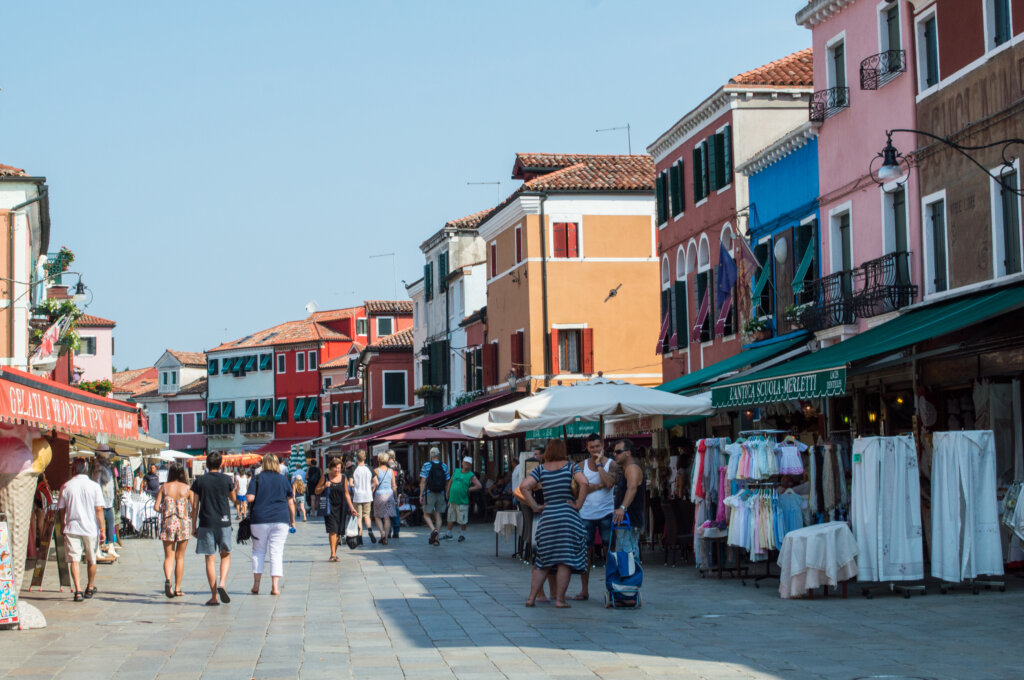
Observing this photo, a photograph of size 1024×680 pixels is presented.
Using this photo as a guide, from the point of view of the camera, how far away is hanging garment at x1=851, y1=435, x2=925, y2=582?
1377 cm

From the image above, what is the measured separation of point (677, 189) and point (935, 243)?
12.8 metres

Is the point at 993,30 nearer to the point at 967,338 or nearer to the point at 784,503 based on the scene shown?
the point at 967,338

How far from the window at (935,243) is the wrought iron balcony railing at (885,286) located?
435mm

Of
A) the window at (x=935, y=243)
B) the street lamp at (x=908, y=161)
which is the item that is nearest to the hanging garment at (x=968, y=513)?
the street lamp at (x=908, y=161)

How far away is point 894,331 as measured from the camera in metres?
16.9

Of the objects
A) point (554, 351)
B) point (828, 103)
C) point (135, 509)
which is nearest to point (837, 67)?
point (828, 103)

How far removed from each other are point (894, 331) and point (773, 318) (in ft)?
29.6

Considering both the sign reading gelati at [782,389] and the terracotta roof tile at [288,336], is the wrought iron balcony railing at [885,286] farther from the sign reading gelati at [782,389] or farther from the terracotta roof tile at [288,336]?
the terracotta roof tile at [288,336]

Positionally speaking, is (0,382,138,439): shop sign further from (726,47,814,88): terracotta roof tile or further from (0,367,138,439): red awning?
(726,47,814,88): terracotta roof tile

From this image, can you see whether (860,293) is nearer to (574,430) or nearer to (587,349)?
(574,430)

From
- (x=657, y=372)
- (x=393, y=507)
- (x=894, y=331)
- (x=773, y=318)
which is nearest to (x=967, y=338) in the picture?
(x=894, y=331)

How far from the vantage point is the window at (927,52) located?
1995 centimetres

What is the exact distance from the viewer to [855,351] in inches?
635

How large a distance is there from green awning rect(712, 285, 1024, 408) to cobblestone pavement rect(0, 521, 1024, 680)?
2387mm
